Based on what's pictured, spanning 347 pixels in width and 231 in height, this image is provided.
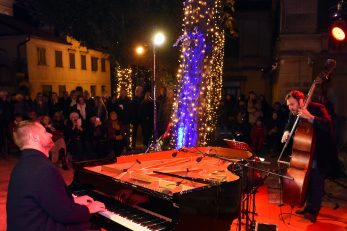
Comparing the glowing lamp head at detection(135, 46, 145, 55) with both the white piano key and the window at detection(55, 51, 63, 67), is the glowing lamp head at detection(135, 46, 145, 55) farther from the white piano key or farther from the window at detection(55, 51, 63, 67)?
the window at detection(55, 51, 63, 67)

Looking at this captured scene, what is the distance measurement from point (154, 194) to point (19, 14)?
23.4 metres

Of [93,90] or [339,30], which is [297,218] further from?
[93,90]

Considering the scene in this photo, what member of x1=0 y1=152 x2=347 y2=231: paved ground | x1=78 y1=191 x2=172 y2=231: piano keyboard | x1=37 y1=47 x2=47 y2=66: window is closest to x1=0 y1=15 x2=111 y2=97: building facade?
x1=37 y1=47 x2=47 y2=66: window

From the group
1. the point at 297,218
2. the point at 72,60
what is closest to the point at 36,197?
the point at 297,218

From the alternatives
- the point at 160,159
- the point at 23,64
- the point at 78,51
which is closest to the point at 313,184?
the point at 160,159

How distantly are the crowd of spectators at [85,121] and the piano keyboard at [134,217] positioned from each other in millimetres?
5216

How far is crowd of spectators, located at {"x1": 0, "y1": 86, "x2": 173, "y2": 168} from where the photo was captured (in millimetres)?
8469

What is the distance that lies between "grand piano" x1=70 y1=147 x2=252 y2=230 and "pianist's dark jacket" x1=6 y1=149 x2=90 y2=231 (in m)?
0.77

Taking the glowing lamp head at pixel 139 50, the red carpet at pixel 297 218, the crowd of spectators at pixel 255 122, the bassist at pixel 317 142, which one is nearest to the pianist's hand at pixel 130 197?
the red carpet at pixel 297 218

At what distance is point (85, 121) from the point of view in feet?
29.1

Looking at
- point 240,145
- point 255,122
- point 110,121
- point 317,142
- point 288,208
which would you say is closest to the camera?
point 240,145

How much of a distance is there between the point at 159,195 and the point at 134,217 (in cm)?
38

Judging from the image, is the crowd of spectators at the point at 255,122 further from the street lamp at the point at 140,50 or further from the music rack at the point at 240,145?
the music rack at the point at 240,145

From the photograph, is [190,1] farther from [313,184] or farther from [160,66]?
[160,66]
